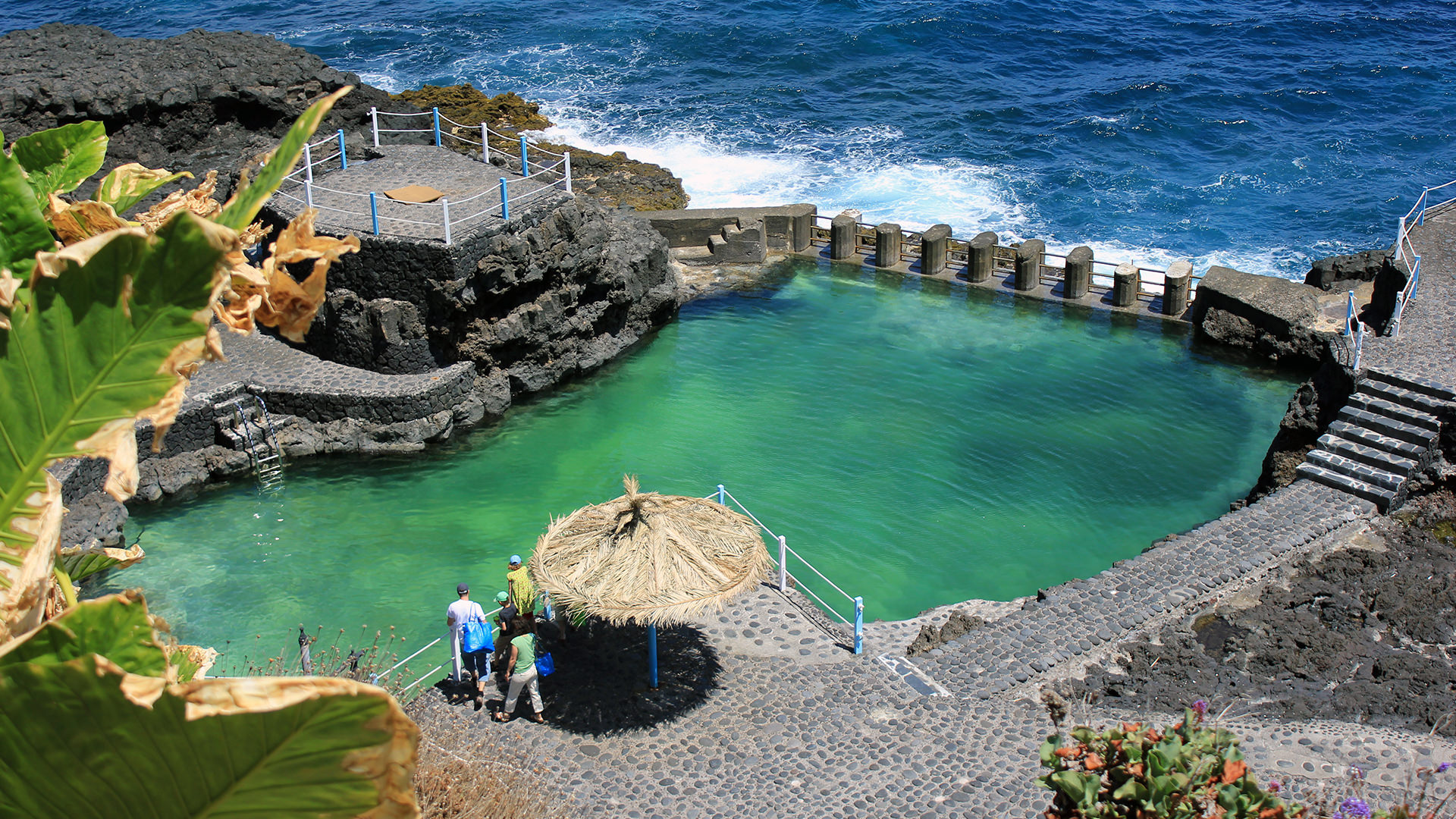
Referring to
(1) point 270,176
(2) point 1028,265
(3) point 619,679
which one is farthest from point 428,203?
(1) point 270,176

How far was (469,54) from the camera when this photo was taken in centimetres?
4819

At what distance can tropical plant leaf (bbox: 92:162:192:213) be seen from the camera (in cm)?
417

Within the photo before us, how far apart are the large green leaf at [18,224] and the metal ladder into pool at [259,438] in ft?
55.5

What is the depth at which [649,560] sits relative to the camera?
11.6 m

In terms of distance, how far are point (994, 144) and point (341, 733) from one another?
40085 millimetres

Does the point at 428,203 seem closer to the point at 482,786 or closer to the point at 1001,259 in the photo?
the point at 1001,259

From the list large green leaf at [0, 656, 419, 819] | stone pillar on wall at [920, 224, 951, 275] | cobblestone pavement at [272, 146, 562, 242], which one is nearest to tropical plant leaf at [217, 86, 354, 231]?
large green leaf at [0, 656, 419, 819]

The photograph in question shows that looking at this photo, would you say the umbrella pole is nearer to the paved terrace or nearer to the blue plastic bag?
the paved terrace

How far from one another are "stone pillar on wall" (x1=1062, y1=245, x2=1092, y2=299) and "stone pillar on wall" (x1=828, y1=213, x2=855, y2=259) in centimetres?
510

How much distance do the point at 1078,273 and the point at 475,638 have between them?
1764 cm

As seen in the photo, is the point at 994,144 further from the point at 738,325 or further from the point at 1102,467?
the point at 1102,467

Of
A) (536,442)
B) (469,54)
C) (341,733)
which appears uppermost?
(341,733)

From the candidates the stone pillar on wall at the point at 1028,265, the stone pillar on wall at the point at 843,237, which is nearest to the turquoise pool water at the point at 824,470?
the stone pillar on wall at the point at 1028,265

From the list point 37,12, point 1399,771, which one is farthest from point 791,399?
point 37,12
